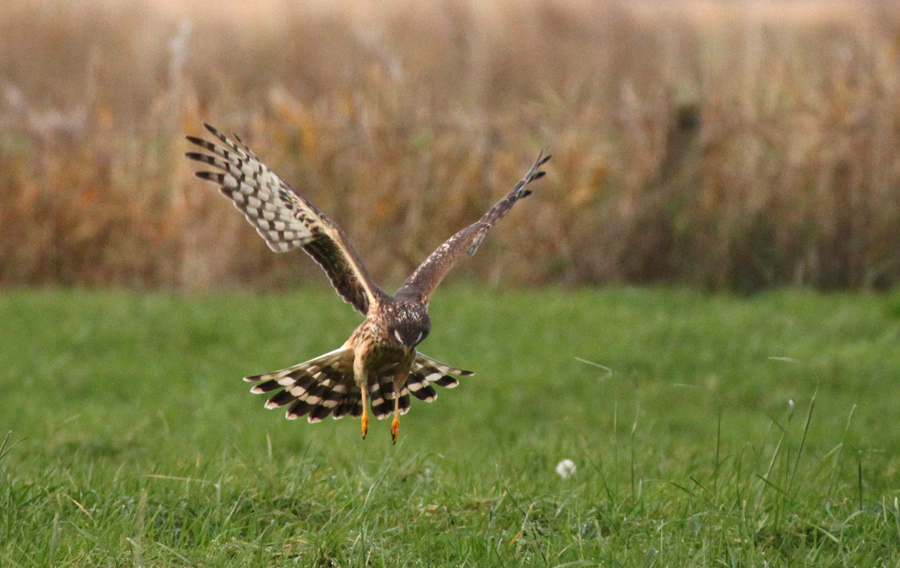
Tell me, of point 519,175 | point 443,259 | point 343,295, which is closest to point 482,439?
point 343,295

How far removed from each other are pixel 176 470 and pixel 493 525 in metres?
1.25

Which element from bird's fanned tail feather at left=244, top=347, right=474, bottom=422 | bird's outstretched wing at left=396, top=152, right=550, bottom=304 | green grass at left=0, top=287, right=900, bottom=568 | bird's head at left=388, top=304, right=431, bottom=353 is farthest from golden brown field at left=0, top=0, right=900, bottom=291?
bird's head at left=388, top=304, right=431, bottom=353

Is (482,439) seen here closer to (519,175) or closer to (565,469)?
(565,469)

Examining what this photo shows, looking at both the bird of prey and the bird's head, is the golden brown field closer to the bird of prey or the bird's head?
the bird of prey

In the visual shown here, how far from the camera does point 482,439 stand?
7188 mm

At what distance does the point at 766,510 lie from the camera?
3.93 meters

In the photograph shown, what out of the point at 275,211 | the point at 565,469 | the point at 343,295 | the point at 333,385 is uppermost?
the point at 275,211

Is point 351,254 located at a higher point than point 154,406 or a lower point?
higher

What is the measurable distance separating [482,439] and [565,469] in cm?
244

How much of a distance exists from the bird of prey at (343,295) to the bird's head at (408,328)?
1cm

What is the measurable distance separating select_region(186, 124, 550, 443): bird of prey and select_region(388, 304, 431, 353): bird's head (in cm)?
1

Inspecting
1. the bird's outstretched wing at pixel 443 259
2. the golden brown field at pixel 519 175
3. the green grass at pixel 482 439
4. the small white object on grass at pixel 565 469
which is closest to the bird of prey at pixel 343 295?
the bird's outstretched wing at pixel 443 259

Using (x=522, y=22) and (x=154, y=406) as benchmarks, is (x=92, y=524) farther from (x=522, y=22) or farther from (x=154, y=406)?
(x=522, y=22)

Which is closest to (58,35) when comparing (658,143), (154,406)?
(658,143)
